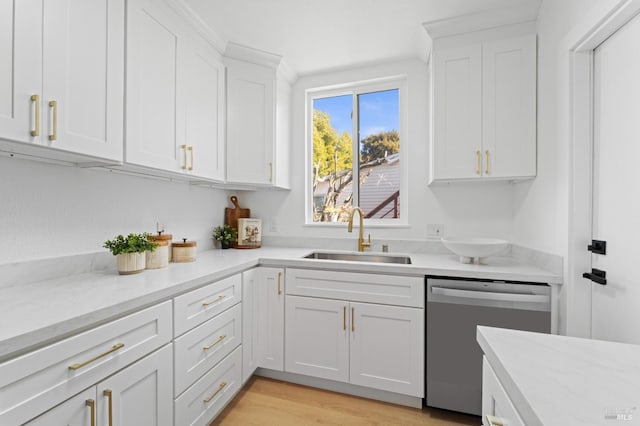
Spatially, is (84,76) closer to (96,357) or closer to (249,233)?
(96,357)

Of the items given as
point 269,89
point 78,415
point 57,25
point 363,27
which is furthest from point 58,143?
point 363,27

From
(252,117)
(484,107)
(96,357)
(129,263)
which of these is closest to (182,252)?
(129,263)

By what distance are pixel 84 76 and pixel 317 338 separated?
6.18ft

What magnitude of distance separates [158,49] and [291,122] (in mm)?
1310

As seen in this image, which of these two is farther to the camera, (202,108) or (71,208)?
(202,108)

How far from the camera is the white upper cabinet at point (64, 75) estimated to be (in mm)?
982

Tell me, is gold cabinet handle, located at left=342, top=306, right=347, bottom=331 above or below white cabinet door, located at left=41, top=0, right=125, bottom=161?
below

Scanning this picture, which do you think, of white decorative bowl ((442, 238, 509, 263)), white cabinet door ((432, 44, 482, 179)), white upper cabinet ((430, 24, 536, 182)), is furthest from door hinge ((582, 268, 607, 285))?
white cabinet door ((432, 44, 482, 179))

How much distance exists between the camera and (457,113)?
193cm

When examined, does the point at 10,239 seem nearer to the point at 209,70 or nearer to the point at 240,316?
the point at 240,316

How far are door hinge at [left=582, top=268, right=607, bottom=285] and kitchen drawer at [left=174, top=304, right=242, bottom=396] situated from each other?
1865 mm

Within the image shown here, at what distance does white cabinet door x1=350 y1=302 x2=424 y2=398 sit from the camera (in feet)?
5.61

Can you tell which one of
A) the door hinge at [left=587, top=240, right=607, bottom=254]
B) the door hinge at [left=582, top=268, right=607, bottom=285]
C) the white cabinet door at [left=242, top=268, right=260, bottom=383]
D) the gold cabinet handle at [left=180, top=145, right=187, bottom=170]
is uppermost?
the gold cabinet handle at [left=180, top=145, right=187, bottom=170]

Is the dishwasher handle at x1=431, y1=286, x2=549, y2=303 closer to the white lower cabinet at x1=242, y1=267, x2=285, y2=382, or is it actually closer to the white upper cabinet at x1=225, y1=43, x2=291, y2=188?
the white lower cabinet at x1=242, y1=267, x2=285, y2=382
